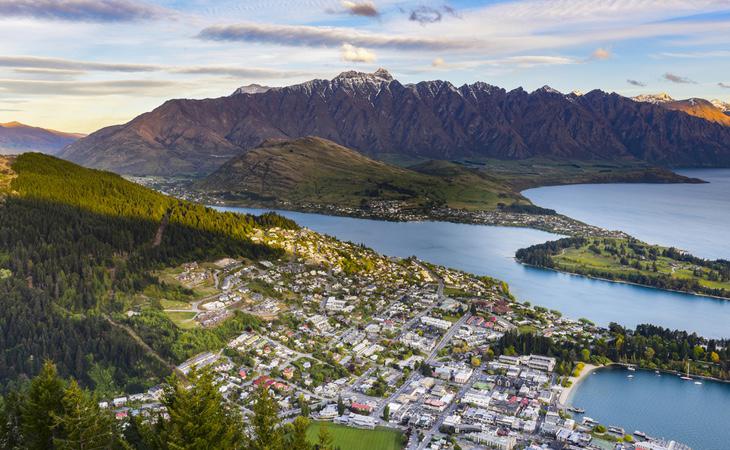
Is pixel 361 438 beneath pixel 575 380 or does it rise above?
beneath

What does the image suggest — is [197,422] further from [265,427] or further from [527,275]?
[527,275]

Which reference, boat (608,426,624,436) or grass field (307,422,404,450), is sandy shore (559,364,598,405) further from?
grass field (307,422,404,450)

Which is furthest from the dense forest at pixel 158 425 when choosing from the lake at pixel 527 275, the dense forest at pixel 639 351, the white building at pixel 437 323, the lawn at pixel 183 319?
the lake at pixel 527 275

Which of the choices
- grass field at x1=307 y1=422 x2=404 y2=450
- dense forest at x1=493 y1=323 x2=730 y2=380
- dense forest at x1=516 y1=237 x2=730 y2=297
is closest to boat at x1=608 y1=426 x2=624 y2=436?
dense forest at x1=493 y1=323 x2=730 y2=380

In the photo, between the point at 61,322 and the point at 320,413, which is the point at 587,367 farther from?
the point at 61,322

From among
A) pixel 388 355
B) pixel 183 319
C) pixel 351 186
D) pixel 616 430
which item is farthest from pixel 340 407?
pixel 351 186
